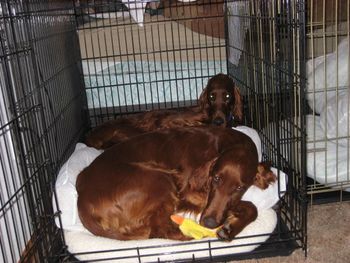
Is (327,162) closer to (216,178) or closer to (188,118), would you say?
(216,178)

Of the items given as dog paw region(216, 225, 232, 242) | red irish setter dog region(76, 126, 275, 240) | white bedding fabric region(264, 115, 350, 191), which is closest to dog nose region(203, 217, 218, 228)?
red irish setter dog region(76, 126, 275, 240)

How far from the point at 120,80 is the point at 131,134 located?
1151 millimetres

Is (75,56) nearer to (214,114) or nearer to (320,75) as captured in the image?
(214,114)

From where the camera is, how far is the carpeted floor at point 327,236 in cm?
189

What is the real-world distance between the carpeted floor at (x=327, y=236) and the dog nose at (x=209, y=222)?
0.25m

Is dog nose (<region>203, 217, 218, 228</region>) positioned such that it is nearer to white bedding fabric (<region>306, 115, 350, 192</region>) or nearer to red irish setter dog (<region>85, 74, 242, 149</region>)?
white bedding fabric (<region>306, 115, 350, 192</region>)

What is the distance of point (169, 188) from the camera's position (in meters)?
2.05

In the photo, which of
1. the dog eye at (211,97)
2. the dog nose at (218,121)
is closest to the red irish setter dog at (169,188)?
the dog nose at (218,121)

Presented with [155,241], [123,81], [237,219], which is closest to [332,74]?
[237,219]

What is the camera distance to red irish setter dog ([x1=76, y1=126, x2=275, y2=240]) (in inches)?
73.9

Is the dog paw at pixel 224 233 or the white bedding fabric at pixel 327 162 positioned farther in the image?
the white bedding fabric at pixel 327 162

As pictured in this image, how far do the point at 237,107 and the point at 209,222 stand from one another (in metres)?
1.54

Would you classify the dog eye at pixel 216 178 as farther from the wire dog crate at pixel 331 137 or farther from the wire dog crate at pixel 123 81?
the wire dog crate at pixel 331 137

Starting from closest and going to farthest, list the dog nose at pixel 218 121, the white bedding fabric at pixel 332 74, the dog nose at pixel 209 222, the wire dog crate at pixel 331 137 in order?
the dog nose at pixel 209 222, the wire dog crate at pixel 331 137, the white bedding fabric at pixel 332 74, the dog nose at pixel 218 121
